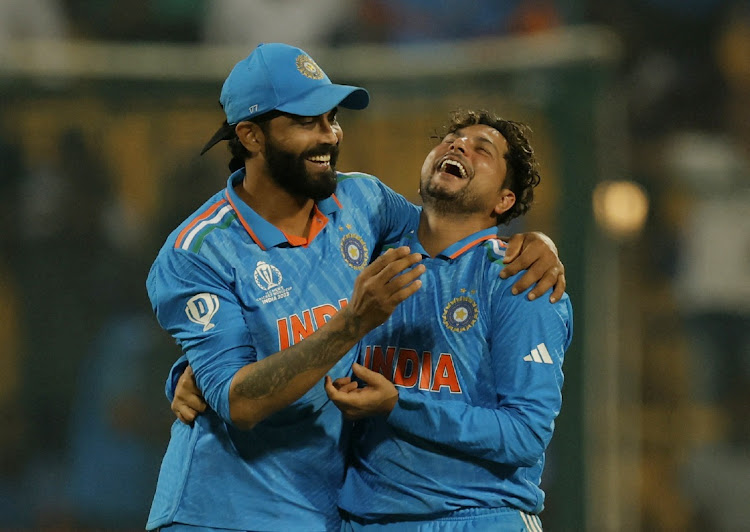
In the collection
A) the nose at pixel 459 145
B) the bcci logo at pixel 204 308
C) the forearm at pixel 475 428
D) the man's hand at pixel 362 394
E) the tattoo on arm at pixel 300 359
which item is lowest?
the forearm at pixel 475 428

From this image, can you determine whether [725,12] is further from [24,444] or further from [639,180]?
[24,444]

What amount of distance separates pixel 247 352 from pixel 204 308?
0.53ft

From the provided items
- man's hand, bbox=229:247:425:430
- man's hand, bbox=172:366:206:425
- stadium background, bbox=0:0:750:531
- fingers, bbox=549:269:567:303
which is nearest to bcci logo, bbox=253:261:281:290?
man's hand, bbox=229:247:425:430

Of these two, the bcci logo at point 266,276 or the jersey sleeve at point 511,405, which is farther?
the bcci logo at point 266,276

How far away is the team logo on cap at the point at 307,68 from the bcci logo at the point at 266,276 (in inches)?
21.3

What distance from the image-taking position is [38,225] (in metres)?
6.09

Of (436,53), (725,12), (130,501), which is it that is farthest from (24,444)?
(725,12)

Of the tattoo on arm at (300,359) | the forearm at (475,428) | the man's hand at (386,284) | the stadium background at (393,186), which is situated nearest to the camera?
the man's hand at (386,284)

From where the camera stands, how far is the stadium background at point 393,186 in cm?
593

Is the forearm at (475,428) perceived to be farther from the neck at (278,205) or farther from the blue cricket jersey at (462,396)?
the neck at (278,205)

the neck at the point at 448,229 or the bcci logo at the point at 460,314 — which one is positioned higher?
the neck at the point at 448,229

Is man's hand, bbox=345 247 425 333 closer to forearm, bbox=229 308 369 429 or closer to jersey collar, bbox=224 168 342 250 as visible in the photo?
forearm, bbox=229 308 369 429

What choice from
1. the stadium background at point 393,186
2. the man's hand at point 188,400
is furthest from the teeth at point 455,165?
the stadium background at point 393,186

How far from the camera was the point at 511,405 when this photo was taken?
2.69m
